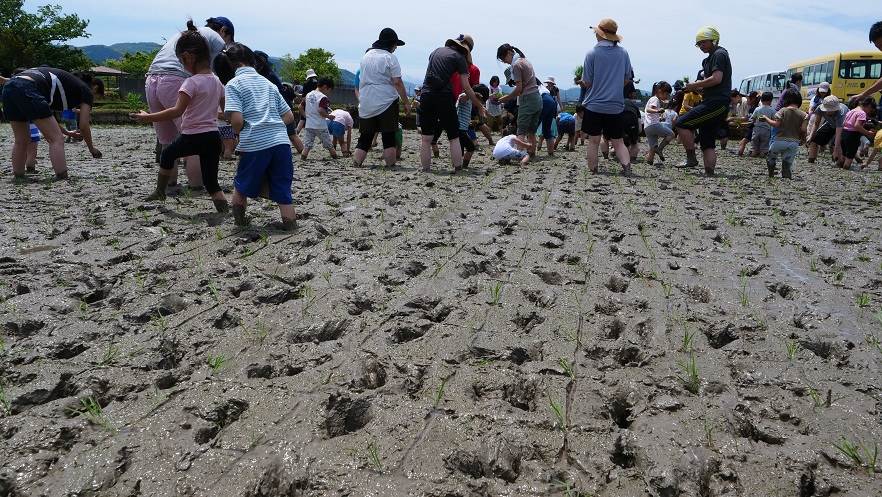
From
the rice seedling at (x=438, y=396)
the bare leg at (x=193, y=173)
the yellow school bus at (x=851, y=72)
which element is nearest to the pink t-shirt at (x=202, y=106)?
the bare leg at (x=193, y=173)

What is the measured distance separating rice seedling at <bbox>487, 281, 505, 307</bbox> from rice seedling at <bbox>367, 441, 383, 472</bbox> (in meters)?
1.22

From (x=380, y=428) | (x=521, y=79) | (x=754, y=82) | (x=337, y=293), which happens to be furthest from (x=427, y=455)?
(x=754, y=82)

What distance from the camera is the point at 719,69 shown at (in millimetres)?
7309

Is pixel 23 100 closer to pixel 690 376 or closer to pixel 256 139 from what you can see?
pixel 256 139

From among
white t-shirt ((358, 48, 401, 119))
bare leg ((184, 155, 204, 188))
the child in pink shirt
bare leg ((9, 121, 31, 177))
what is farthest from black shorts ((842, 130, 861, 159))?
bare leg ((9, 121, 31, 177))

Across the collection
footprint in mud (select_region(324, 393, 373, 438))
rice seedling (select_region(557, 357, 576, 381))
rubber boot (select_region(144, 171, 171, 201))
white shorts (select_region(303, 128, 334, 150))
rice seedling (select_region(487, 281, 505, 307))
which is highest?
white shorts (select_region(303, 128, 334, 150))

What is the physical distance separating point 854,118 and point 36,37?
181 ft

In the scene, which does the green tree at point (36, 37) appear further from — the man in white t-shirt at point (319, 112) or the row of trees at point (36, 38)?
the man in white t-shirt at point (319, 112)

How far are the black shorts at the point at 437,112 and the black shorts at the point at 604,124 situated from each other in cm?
162

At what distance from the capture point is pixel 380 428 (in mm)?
1881

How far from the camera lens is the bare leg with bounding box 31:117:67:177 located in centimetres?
636

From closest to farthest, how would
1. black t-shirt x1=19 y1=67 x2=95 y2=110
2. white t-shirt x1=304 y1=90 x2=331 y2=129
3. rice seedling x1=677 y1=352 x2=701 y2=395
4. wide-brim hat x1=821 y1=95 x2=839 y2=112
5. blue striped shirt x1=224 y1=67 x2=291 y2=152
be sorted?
rice seedling x1=677 y1=352 x2=701 y2=395 → blue striped shirt x1=224 y1=67 x2=291 y2=152 → black t-shirt x1=19 y1=67 x2=95 y2=110 → white t-shirt x1=304 y1=90 x2=331 y2=129 → wide-brim hat x1=821 y1=95 x2=839 y2=112

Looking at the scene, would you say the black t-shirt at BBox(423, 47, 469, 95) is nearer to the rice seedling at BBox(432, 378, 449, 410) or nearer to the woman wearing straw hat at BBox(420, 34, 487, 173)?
the woman wearing straw hat at BBox(420, 34, 487, 173)

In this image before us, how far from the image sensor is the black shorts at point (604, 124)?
7508mm
